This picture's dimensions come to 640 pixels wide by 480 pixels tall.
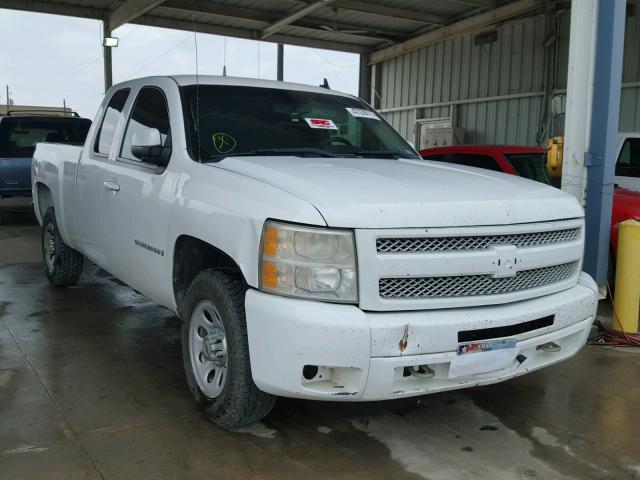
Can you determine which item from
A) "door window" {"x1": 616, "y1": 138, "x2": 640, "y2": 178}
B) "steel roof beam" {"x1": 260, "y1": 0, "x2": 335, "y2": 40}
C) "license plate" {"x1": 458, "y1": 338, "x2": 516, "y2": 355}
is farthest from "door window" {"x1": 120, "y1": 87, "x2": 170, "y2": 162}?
"steel roof beam" {"x1": 260, "y1": 0, "x2": 335, "y2": 40}

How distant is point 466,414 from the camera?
3.53 meters

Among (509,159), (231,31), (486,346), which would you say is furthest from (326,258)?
(231,31)

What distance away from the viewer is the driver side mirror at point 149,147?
377 centimetres

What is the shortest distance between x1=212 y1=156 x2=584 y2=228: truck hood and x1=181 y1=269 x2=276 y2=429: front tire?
57 cm

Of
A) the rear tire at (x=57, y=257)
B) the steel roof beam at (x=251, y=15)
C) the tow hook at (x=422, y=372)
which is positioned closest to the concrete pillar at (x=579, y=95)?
the tow hook at (x=422, y=372)

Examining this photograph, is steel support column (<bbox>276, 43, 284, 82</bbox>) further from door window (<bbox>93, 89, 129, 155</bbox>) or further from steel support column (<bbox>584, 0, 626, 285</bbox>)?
steel support column (<bbox>584, 0, 626, 285</bbox>)

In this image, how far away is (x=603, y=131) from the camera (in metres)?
5.11

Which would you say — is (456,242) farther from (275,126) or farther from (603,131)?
(603,131)

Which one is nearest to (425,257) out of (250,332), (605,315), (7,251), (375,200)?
(375,200)

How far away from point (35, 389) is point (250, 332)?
68.7 inches

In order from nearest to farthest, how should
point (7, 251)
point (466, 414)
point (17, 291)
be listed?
point (466, 414) < point (17, 291) < point (7, 251)

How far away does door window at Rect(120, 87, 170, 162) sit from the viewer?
3.95 m

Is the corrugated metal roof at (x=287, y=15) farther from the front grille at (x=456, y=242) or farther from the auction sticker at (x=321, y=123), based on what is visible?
the front grille at (x=456, y=242)

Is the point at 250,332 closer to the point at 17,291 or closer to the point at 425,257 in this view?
the point at 425,257
